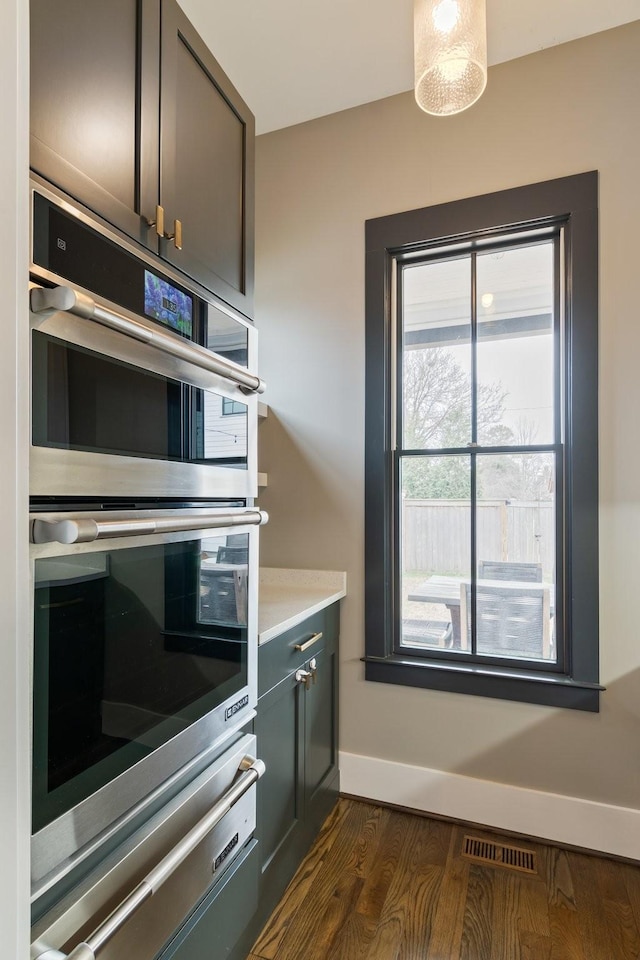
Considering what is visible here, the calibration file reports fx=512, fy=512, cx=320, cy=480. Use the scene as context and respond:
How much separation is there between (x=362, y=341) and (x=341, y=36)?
106cm

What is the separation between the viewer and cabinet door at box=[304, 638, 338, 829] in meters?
1.78

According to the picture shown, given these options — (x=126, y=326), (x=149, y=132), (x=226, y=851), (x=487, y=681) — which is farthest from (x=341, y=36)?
(x=226, y=851)

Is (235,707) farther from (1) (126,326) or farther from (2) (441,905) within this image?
(2) (441,905)

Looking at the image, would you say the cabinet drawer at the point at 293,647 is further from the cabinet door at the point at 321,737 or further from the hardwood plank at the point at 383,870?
the hardwood plank at the point at 383,870

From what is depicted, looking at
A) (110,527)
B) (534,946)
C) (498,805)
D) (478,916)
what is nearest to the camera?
(110,527)

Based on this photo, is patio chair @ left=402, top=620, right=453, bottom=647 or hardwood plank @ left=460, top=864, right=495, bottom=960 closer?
hardwood plank @ left=460, top=864, right=495, bottom=960

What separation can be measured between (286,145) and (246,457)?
1767mm

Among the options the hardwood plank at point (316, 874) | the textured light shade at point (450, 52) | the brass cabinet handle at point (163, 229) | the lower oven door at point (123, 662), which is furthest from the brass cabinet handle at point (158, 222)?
the hardwood plank at point (316, 874)

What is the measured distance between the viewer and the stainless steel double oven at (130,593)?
0.71 metres

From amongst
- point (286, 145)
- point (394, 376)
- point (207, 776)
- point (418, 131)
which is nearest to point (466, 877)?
point (207, 776)

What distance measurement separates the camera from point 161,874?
88 cm

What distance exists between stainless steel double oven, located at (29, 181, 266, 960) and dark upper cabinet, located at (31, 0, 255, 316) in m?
0.08

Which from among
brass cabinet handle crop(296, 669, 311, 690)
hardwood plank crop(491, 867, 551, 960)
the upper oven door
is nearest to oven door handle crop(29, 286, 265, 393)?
the upper oven door

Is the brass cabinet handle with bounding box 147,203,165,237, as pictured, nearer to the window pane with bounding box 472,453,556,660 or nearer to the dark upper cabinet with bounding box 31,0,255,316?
the dark upper cabinet with bounding box 31,0,255,316
